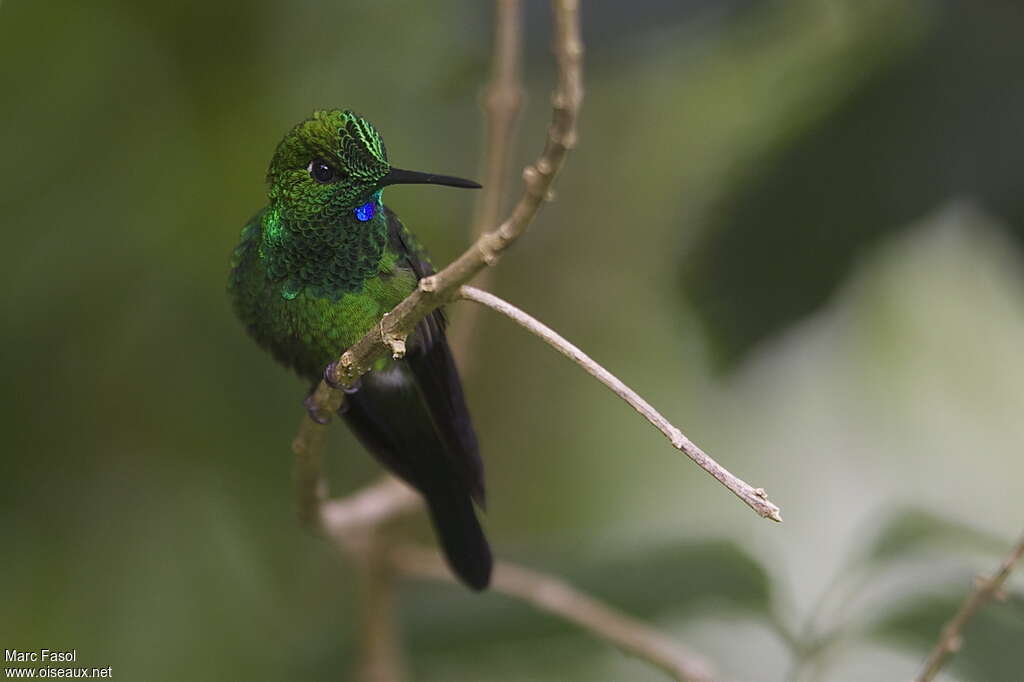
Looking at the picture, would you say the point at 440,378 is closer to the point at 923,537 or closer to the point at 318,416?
the point at 318,416

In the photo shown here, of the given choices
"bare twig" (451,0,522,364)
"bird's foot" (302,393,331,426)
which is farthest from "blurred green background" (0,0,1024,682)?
"bird's foot" (302,393,331,426)

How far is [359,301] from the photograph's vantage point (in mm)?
1954

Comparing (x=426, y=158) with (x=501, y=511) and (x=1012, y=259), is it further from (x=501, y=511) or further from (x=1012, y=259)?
(x=1012, y=259)

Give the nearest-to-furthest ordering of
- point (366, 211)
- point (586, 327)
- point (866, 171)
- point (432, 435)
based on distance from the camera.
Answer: point (366, 211), point (432, 435), point (866, 171), point (586, 327)

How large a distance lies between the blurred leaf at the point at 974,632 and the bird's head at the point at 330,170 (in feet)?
5.09

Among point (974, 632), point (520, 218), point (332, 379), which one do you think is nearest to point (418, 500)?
point (332, 379)

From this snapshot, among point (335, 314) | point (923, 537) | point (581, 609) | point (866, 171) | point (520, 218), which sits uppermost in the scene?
point (866, 171)

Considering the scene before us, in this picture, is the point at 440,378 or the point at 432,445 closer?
the point at 440,378

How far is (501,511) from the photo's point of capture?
3.69 m

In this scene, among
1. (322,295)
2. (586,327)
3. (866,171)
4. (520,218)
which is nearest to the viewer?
(520,218)

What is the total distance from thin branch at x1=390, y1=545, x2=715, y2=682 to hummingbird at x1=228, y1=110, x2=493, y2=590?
33 centimetres

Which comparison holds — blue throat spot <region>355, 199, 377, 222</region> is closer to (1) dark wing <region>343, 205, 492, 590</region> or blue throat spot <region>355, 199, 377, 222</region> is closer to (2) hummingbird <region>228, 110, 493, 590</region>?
(2) hummingbird <region>228, 110, 493, 590</region>

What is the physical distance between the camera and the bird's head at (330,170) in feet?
5.25

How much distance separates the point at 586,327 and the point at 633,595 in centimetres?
109
